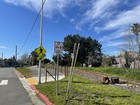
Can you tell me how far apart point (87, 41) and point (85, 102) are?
250 ft

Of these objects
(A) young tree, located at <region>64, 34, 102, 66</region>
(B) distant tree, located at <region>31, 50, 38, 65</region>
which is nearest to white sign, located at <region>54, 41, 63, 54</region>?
(A) young tree, located at <region>64, 34, 102, 66</region>

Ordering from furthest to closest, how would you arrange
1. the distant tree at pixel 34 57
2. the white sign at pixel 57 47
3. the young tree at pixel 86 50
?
1. the distant tree at pixel 34 57
2. the young tree at pixel 86 50
3. the white sign at pixel 57 47

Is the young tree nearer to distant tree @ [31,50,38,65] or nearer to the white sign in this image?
distant tree @ [31,50,38,65]

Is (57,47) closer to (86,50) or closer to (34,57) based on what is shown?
(86,50)

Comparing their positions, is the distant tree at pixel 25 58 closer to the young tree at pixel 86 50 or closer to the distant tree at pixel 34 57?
the distant tree at pixel 34 57

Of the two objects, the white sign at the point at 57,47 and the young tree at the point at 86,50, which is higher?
the young tree at the point at 86,50

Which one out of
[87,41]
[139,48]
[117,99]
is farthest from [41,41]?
[87,41]

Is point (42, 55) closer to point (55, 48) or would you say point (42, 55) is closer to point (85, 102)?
point (55, 48)

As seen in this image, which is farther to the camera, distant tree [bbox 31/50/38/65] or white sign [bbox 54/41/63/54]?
distant tree [bbox 31/50/38/65]

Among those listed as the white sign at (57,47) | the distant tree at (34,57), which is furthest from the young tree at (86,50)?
the white sign at (57,47)

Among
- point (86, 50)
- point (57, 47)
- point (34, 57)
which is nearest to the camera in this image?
point (57, 47)

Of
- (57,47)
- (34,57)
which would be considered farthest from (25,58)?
(57,47)

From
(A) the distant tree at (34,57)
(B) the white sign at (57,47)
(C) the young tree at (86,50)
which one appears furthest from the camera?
(A) the distant tree at (34,57)

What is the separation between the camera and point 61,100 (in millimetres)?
12844
